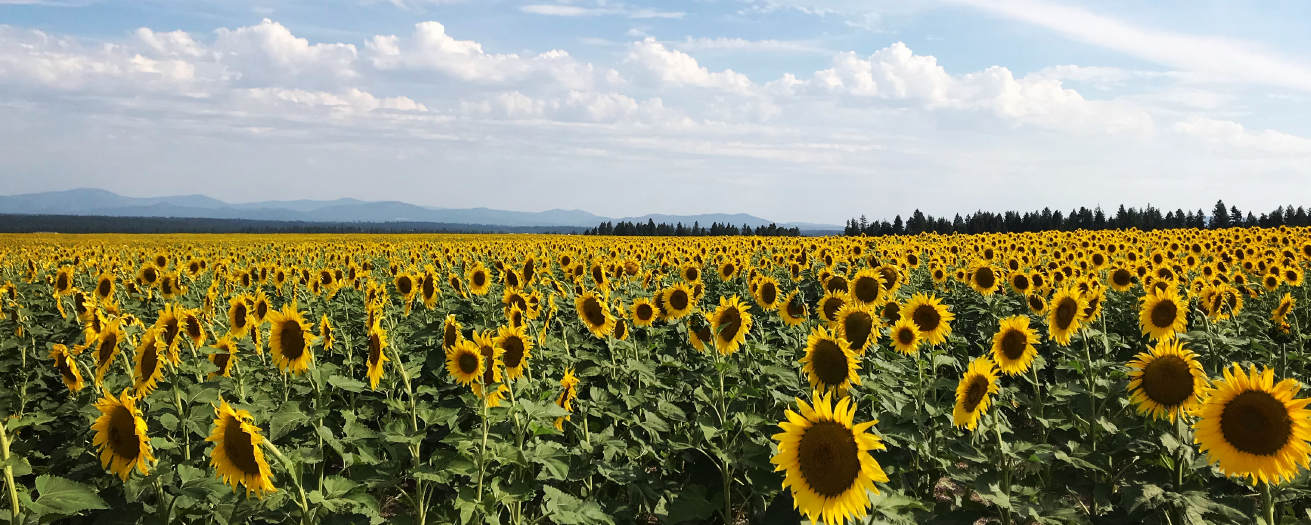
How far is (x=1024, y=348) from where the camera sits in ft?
17.5

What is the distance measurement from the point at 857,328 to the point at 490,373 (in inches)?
107

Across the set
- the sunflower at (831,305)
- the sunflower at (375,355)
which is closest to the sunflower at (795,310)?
the sunflower at (831,305)

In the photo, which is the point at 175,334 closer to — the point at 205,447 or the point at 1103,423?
the point at 205,447

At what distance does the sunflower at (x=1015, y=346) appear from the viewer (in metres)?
5.32

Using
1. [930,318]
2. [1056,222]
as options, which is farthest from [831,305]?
[1056,222]

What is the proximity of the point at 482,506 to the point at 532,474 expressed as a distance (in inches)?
46.4

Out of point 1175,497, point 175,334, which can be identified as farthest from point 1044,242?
point 175,334

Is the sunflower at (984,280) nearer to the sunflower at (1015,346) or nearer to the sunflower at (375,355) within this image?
the sunflower at (1015,346)

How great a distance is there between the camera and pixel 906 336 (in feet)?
17.5

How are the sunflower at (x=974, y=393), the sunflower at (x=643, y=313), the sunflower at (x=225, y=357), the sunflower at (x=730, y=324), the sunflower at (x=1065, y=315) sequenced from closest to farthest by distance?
1. the sunflower at (x=974, y=393)
2. the sunflower at (x=225, y=357)
3. the sunflower at (x=730, y=324)
4. the sunflower at (x=1065, y=315)
5. the sunflower at (x=643, y=313)

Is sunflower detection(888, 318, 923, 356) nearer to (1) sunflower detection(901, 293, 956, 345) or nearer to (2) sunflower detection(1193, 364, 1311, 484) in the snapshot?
(1) sunflower detection(901, 293, 956, 345)

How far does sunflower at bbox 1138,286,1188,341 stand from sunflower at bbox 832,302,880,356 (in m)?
2.84

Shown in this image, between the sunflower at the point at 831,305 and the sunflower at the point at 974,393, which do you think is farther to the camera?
the sunflower at the point at 831,305

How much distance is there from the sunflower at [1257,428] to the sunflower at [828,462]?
1793 millimetres
